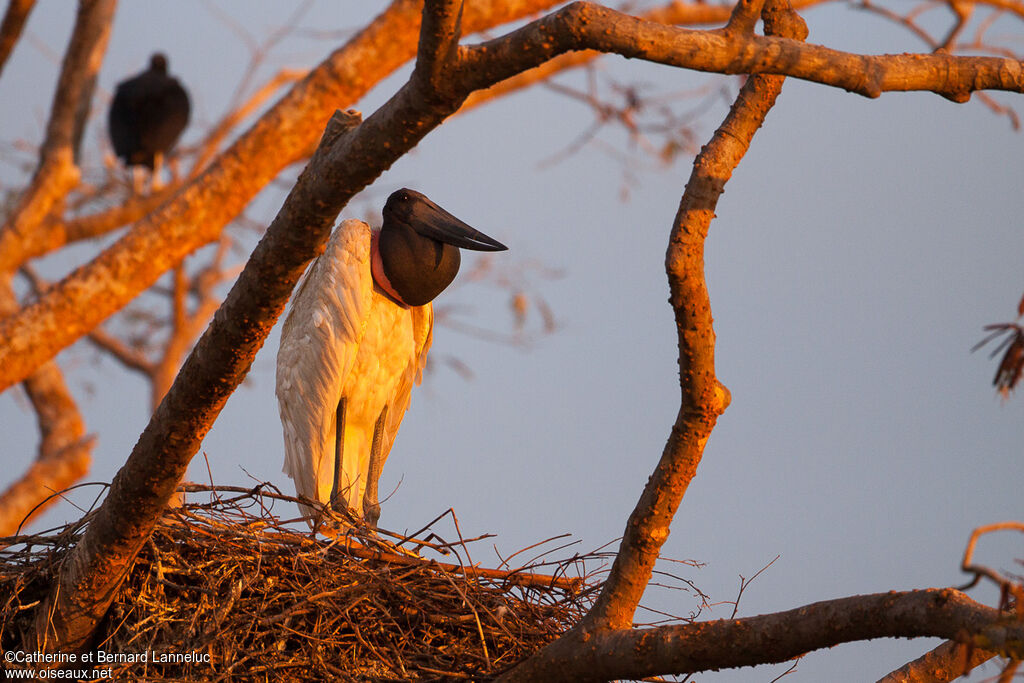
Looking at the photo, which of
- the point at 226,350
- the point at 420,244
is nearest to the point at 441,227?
the point at 420,244

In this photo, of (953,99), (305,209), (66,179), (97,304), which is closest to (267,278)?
(305,209)

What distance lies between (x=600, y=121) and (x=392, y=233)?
3602mm

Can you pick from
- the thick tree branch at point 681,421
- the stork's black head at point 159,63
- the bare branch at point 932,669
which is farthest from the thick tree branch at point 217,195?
the stork's black head at point 159,63

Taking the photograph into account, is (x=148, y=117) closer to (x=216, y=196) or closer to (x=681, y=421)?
(x=216, y=196)

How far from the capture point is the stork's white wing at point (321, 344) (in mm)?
4605

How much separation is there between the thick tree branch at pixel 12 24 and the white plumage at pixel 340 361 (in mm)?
2727

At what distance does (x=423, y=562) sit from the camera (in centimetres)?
354

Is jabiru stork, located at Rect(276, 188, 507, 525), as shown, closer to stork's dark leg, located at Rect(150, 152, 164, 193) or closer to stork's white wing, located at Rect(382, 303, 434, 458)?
stork's white wing, located at Rect(382, 303, 434, 458)

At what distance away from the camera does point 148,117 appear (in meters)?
11.2

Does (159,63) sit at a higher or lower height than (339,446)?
higher

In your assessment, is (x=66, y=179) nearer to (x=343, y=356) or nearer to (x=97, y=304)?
(x=97, y=304)

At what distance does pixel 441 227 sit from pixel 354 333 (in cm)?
55

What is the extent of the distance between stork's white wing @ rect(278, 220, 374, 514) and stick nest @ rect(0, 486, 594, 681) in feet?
3.68

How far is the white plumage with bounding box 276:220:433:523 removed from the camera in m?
4.61
